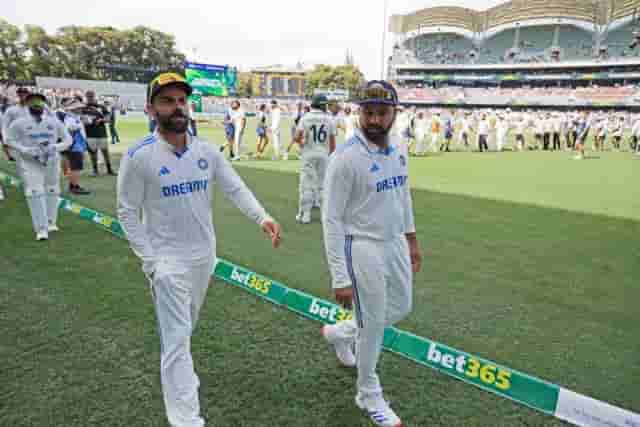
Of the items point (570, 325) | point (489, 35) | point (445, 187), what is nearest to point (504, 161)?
point (445, 187)

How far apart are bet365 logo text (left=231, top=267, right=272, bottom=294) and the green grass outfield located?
19 centimetres

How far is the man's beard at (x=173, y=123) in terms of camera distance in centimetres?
269

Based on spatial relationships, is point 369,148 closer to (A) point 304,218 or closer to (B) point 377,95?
(B) point 377,95

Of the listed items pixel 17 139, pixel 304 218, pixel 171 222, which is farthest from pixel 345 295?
pixel 17 139

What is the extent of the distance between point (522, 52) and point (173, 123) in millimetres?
98847

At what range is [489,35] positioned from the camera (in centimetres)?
9231

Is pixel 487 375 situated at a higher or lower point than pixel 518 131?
lower

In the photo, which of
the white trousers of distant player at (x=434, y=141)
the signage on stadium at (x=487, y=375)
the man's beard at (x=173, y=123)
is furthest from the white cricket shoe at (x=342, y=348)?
the white trousers of distant player at (x=434, y=141)

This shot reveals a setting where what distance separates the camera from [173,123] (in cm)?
269

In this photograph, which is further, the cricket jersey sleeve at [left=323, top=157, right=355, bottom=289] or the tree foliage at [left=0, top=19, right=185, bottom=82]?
the tree foliage at [left=0, top=19, right=185, bottom=82]

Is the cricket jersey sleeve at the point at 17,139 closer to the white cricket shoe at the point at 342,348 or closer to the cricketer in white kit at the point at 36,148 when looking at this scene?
the cricketer in white kit at the point at 36,148

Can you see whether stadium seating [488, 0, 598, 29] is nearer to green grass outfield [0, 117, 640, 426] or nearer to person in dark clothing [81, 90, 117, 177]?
green grass outfield [0, 117, 640, 426]

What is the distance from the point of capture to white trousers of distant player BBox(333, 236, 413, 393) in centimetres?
281

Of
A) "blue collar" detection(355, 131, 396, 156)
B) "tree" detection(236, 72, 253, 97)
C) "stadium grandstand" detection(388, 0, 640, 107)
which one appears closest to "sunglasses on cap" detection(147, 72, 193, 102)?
"blue collar" detection(355, 131, 396, 156)
